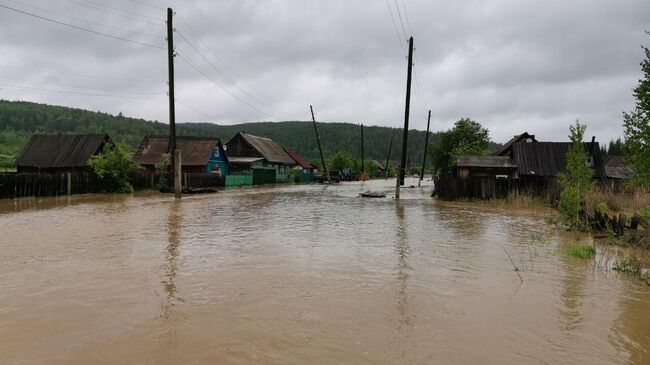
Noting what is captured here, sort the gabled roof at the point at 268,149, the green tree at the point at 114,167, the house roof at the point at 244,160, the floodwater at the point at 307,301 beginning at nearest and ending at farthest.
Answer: the floodwater at the point at 307,301 < the green tree at the point at 114,167 < the house roof at the point at 244,160 < the gabled roof at the point at 268,149

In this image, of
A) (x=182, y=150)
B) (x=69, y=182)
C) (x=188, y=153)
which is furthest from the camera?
(x=182, y=150)

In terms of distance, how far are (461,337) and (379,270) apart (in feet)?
9.76

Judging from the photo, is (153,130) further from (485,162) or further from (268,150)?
(485,162)

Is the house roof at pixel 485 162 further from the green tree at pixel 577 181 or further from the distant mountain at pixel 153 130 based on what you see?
the distant mountain at pixel 153 130

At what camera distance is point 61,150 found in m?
38.2

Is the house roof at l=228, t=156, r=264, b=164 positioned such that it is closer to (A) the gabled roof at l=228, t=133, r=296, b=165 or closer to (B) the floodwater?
(A) the gabled roof at l=228, t=133, r=296, b=165

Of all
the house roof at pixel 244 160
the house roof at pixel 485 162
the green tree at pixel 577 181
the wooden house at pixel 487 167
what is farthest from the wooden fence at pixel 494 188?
the house roof at pixel 244 160

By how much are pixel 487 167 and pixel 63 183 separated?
29639mm

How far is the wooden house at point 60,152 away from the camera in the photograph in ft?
121

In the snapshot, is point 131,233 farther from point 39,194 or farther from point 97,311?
point 39,194

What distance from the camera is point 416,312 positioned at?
5199mm

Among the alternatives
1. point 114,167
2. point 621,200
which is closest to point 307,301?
point 621,200

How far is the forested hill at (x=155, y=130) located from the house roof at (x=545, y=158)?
180 feet

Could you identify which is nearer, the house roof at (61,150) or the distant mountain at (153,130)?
the house roof at (61,150)
